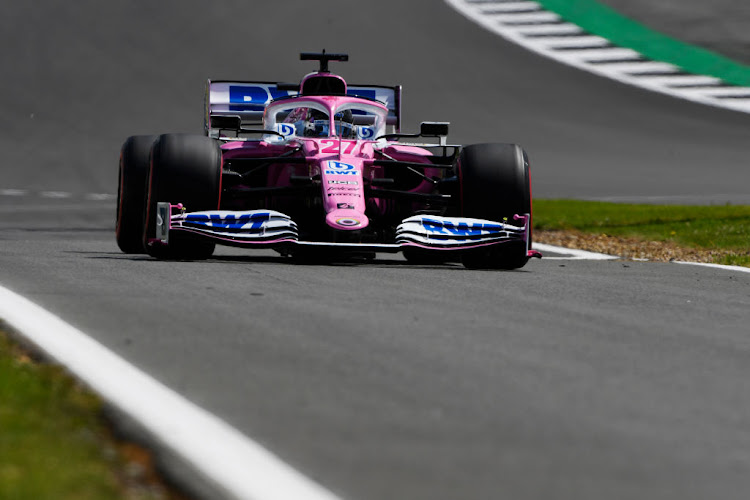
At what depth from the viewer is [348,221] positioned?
11039 millimetres

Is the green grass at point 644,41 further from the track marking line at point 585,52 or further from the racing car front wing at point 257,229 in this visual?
the racing car front wing at point 257,229

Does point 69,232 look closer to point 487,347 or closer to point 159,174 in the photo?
point 159,174

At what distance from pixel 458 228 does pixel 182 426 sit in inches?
279

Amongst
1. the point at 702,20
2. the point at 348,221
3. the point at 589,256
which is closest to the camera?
the point at 348,221

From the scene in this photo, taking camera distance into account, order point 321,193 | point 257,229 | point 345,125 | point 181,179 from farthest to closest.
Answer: point 345,125
point 321,193
point 181,179
point 257,229

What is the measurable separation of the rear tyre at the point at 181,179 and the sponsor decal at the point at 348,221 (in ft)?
3.51

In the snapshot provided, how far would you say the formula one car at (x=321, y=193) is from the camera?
11.0 meters

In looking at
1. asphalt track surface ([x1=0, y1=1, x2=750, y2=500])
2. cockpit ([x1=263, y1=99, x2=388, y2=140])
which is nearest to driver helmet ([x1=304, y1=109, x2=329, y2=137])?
cockpit ([x1=263, y1=99, x2=388, y2=140])

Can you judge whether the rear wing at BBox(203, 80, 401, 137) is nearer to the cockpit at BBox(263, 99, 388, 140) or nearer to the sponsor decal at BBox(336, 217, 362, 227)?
the cockpit at BBox(263, 99, 388, 140)

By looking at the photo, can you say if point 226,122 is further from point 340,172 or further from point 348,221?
point 348,221

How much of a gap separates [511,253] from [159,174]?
303 centimetres

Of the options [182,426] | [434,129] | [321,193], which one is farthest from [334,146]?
[182,426]

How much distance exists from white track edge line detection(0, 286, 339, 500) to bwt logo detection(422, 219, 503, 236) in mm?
5212

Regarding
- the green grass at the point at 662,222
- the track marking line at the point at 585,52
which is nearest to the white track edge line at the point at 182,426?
the green grass at the point at 662,222
